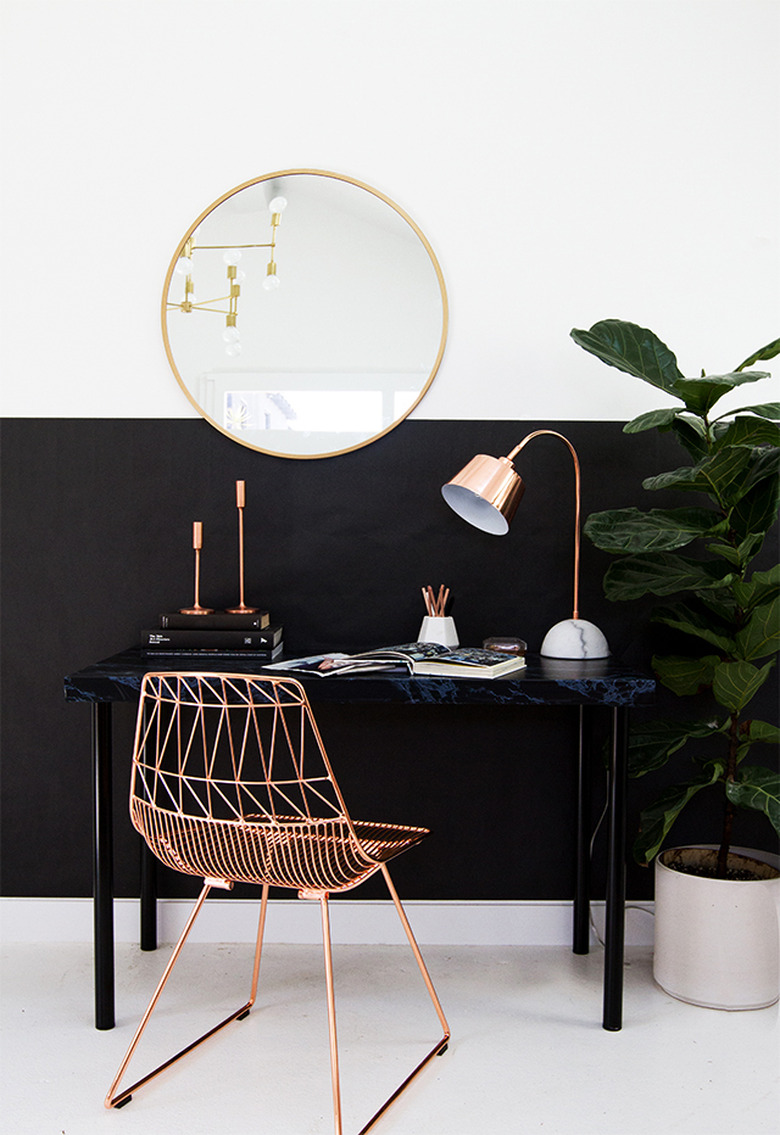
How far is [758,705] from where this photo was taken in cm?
278

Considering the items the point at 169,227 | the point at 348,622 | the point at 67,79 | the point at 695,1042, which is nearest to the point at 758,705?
the point at 695,1042

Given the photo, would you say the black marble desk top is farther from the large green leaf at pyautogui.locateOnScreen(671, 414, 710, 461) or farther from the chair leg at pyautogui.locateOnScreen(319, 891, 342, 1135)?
the large green leaf at pyautogui.locateOnScreen(671, 414, 710, 461)

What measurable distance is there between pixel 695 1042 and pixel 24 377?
2.52 m

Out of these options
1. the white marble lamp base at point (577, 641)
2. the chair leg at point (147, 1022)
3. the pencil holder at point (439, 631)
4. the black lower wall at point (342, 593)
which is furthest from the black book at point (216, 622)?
the white marble lamp base at point (577, 641)

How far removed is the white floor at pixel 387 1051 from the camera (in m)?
1.88

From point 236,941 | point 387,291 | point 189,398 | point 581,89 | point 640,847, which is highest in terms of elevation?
point 581,89

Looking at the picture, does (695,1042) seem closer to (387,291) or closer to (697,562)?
(697,562)

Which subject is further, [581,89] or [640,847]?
[581,89]

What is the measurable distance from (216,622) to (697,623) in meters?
1.27

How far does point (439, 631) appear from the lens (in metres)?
2.57

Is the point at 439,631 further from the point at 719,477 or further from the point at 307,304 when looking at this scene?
the point at 307,304

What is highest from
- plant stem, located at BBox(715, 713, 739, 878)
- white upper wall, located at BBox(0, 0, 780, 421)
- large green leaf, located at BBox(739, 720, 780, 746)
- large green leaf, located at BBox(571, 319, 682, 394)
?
white upper wall, located at BBox(0, 0, 780, 421)

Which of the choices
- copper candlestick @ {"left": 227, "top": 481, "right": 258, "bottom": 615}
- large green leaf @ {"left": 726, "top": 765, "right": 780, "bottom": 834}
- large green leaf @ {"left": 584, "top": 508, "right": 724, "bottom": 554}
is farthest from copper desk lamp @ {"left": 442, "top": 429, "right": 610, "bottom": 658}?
copper candlestick @ {"left": 227, "top": 481, "right": 258, "bottom": 615}

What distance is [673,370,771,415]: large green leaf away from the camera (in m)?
2.15
